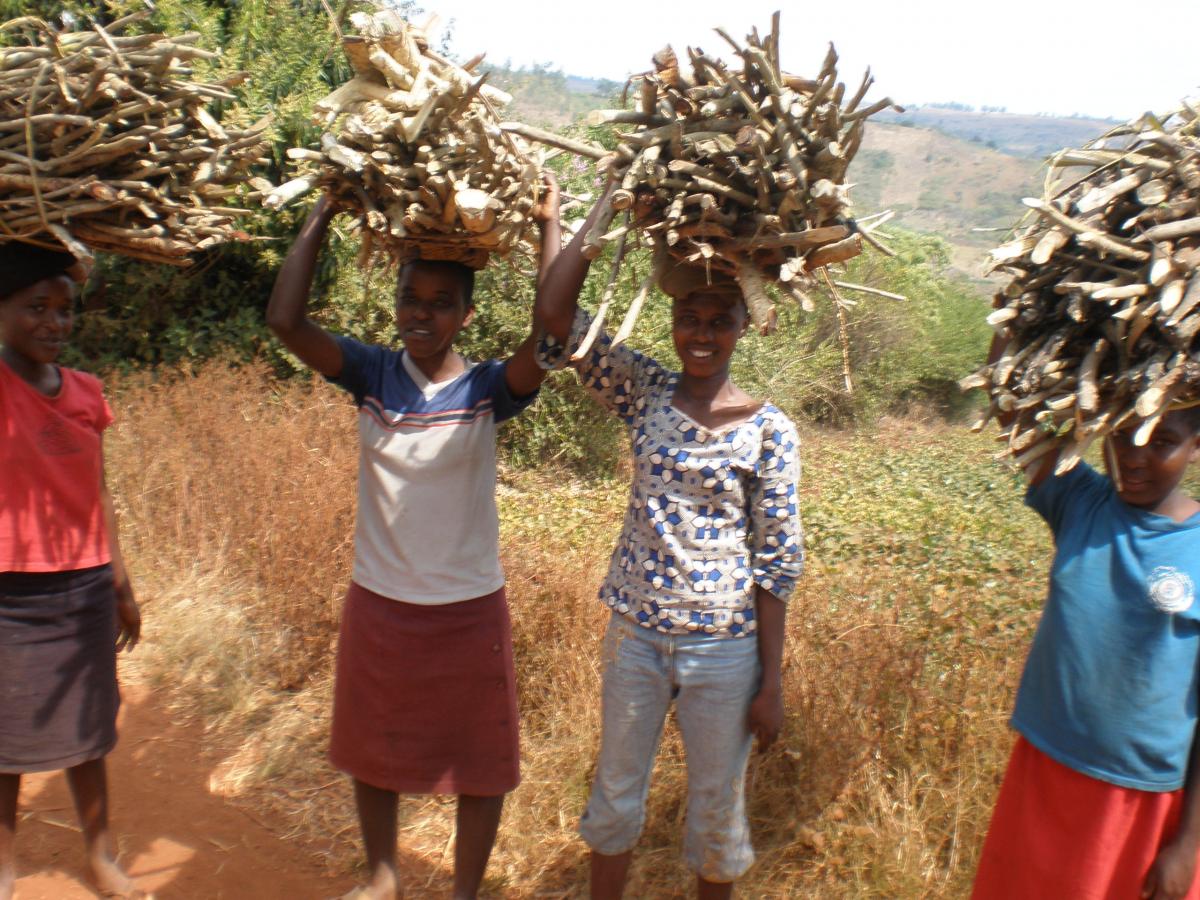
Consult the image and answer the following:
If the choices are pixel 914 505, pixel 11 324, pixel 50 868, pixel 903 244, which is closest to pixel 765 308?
pixel 11 324

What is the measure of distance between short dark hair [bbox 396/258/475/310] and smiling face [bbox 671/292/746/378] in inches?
25.0

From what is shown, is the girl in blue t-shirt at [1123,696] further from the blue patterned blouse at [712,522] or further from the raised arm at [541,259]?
the raised arm at [541,259]

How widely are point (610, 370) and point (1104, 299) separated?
1.17 metres

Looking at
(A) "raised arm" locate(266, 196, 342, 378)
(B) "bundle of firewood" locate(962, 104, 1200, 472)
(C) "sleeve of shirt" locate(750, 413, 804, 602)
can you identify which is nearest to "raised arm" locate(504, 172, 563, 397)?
(A) "raised arm" locate(266, 196, 342, 378)

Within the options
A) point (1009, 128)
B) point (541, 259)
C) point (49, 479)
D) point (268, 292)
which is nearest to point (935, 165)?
point (1009, 128)

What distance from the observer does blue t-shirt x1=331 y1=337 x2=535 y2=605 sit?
8.98 ft

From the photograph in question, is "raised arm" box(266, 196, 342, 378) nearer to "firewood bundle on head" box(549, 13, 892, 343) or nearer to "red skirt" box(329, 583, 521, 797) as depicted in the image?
"red skirt" box(329, 583, 521, 797)

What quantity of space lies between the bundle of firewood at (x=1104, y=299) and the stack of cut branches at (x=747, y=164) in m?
0.41

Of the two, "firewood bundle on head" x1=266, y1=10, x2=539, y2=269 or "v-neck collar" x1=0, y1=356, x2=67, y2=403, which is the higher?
"firewood bundle on head" x1=266, y1=10, x2=539, y2=269

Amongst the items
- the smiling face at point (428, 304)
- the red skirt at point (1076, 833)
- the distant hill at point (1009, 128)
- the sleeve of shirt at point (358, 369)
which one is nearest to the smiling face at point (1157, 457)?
the red skirt at point (1076, 833)

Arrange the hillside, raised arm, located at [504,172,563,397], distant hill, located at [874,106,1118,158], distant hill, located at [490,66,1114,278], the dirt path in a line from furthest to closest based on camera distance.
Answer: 1. distant hill, located at [874,106,1118,158]
2. the hillside
3. distant hill, located at [490,66,1114,278]
4. the dirt path
5. raised arm, located at [504,172,563,397]

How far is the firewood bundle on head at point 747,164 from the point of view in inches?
86.3

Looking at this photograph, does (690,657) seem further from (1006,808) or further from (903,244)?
(903,244)

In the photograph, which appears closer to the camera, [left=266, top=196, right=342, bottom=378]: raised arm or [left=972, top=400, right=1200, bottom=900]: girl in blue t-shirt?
[left=972, top=400, right=1200, bottom=900]: girl in blue t-shirt
